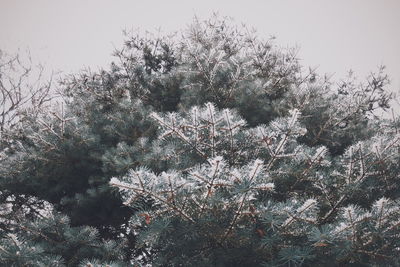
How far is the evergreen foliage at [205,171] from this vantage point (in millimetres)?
Result: 2389

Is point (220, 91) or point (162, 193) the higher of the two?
point (220, 91)

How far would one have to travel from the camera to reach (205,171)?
2277mm

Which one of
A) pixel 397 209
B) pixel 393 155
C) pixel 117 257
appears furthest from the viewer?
pixel 117 257

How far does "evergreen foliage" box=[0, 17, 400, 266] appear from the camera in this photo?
2389 millimetres

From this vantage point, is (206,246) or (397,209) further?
(206,246)

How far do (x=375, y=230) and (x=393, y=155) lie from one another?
3.05 ft

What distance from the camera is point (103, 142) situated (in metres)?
4.77

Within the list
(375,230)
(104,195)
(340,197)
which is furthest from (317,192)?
(104,195)

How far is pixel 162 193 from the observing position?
222cm

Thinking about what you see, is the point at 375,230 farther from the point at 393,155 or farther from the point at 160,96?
the point at 160,96

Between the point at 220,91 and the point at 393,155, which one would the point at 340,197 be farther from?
the point at 220,91

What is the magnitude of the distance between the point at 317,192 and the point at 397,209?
116 cm

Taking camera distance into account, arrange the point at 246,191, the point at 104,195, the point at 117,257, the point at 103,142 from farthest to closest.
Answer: the point at 103,142
the point at 104,195
the point at 117,257
the point at 246,191

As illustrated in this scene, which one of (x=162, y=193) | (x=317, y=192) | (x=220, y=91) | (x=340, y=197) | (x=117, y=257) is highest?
(x=220, y=91)
